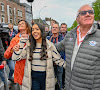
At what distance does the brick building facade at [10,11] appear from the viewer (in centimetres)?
2742

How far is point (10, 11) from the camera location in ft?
99.9

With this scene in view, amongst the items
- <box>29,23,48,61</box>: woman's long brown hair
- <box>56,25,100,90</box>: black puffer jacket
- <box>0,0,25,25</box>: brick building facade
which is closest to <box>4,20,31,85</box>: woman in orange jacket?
<box>29,23,48,61</box>: woman's long brown hair

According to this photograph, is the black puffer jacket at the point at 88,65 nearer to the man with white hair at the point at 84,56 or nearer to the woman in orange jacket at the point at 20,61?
the man with white hair at the point at 84,56

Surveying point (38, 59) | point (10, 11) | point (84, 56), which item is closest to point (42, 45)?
point (38, 59)

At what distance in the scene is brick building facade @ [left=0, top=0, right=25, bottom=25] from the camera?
90.0 feet

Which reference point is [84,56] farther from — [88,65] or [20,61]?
[20,61]

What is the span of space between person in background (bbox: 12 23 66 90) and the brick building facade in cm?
2662

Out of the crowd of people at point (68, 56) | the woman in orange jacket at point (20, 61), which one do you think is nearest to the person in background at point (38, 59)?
the crowd of people at point (68, 56)

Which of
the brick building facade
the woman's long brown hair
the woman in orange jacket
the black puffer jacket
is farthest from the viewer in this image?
the brick building facade

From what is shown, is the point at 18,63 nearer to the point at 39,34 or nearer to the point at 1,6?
the point at 39,34

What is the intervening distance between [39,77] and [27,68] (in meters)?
0.30

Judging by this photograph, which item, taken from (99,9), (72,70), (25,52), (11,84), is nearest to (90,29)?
(72,70)

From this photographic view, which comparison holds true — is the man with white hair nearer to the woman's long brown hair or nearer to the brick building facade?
the woman's long brown hair

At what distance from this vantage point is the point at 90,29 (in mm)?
1813
